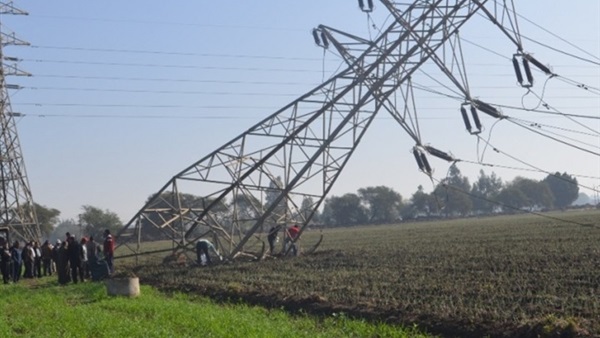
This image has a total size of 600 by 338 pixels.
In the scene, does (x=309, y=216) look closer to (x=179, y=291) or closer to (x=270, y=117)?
(x=270, y=117)

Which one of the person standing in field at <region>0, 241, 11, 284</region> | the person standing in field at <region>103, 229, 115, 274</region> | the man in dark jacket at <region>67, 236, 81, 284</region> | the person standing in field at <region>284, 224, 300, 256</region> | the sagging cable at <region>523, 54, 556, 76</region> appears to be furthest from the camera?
the person standing in field at <region>284, 224, 300, 256</region>

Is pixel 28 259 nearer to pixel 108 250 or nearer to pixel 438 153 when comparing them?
pixel 108 250

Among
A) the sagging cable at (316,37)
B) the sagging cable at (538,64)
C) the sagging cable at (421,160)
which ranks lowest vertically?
the sagging cable at (421,160)

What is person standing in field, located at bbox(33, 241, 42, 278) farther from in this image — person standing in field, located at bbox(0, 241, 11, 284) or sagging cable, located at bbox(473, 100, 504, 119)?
sagging cable, located at bbox(473, 100, 504, 119)

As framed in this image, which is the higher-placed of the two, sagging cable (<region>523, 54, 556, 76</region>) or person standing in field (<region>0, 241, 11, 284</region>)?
sagging cable (<region>523, 54, 556, 76</region>)

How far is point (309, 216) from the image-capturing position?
105 feet

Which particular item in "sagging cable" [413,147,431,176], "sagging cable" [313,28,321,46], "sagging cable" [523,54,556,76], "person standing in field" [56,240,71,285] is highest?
"sagging cable" [313,28,321,46]

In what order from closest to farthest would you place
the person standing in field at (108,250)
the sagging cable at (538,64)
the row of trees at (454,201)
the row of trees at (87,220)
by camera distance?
the sagging cable at (538,64) < the person standing in field at (108,250) < the row of trees at (87,220) < the row of trees at (454,201)

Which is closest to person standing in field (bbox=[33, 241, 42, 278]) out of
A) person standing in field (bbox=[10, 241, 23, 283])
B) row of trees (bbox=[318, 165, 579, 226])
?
person standing in field (bbox=[10, 241, 23, 283])

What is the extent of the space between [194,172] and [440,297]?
688 inches

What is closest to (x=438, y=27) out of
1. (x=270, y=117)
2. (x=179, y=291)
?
(x=270, y=117)

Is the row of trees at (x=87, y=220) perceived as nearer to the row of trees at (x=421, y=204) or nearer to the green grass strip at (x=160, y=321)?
the row of trees at (x=421, y=204)

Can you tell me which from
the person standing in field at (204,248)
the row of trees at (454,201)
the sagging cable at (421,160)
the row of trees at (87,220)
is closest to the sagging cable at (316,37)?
the sagging cable at (421,160)

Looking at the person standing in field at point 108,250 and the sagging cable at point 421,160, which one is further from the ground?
the sagging cable at point 421,160
